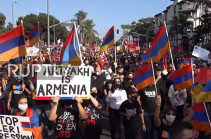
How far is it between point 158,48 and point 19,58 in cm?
343

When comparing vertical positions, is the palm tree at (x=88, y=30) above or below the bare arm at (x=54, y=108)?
above

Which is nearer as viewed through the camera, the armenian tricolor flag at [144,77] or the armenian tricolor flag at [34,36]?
the armenian tricolor flag at [144,77]

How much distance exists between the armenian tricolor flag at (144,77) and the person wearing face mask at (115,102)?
39 centimetres

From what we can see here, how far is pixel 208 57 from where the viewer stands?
36.7 ft

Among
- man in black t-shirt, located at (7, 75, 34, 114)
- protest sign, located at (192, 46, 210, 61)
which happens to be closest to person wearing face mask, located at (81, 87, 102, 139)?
man in black t-shirt, located at (7, 75, 34, 114)

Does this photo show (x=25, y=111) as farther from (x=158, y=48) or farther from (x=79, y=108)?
(x=158, y=48)

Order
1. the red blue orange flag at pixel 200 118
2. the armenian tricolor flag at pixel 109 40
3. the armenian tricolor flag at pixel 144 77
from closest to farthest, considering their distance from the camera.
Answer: the red blue orange flag at pixel 200 118 → the armenian tricolor flag at pixel 144 77 → the armenian tricolor flag at pixel 109 40

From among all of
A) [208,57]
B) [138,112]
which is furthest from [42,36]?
[138,112]

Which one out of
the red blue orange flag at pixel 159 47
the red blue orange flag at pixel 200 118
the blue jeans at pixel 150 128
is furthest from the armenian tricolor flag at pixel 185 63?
the red blue orange flag at pixel 200 118

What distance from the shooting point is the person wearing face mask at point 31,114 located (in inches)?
181

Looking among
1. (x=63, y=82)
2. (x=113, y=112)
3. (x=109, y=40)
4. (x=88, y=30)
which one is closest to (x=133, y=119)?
(x=113, y=112)

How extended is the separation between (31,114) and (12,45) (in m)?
2.35

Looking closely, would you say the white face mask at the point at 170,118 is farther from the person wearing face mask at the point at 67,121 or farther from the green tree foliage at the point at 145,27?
the green tree foliage at the point at 145,27

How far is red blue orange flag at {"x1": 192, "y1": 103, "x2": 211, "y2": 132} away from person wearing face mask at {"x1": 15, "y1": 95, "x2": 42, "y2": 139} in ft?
7.26
